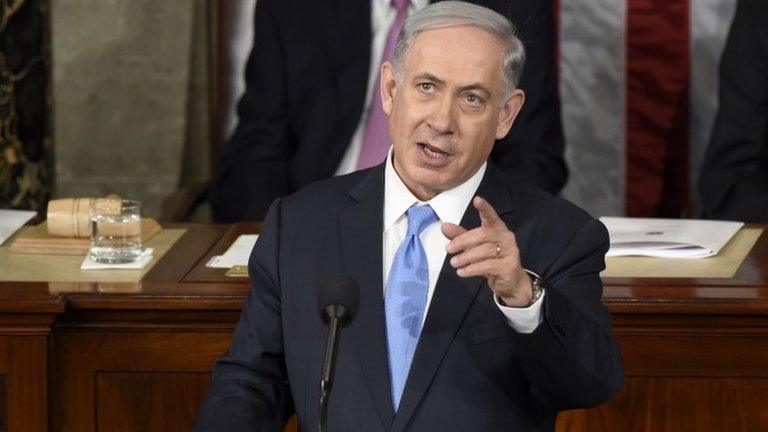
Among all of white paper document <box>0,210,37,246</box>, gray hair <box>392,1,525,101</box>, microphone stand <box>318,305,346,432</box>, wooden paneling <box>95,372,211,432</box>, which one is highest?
gray hair <box>392,1,525,101</box>

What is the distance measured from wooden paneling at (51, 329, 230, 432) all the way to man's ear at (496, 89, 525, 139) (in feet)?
2.62

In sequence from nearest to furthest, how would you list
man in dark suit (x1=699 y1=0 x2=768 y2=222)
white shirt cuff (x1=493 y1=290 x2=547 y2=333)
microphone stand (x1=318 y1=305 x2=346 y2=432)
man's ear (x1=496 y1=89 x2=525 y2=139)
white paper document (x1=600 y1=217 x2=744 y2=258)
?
microphone stand (x1=318 y1=305 x2=346 y2=432) < white shirt cuff (x1=493 y1=290 x2=547 y2=333) < man's ear (x1=496 y1=89 x2=525 y2=139) < white paper document (x1=600 y1=217 x2=744 y2=258) < man in dark suit (x1=699 y1=0 x2=768 y2=222)

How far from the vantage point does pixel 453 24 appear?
2.54 m

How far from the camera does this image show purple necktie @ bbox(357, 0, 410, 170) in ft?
15.2

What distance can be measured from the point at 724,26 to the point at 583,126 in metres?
0.57

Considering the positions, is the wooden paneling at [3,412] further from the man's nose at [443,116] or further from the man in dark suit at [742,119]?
the man in dark suit at [742,119]

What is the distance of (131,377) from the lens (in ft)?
10.3

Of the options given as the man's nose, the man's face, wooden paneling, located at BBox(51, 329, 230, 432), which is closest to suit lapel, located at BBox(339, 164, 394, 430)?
the man's face

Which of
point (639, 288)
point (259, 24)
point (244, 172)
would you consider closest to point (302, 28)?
point (259, 24)

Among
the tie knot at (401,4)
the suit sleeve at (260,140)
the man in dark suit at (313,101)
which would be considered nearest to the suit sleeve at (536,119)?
the man in dark suit at (313,101)

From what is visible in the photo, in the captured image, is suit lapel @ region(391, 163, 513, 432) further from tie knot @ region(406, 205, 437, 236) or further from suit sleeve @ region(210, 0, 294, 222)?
suit sleeve @ region(210, 0, 294, 222)

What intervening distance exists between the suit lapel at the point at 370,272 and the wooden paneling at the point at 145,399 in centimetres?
62

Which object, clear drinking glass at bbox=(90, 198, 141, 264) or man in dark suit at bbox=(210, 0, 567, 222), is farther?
man in dark suit at bbox=(210, 0, 567, 222)

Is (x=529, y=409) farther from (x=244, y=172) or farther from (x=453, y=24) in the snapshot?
(x=244, y=172)
